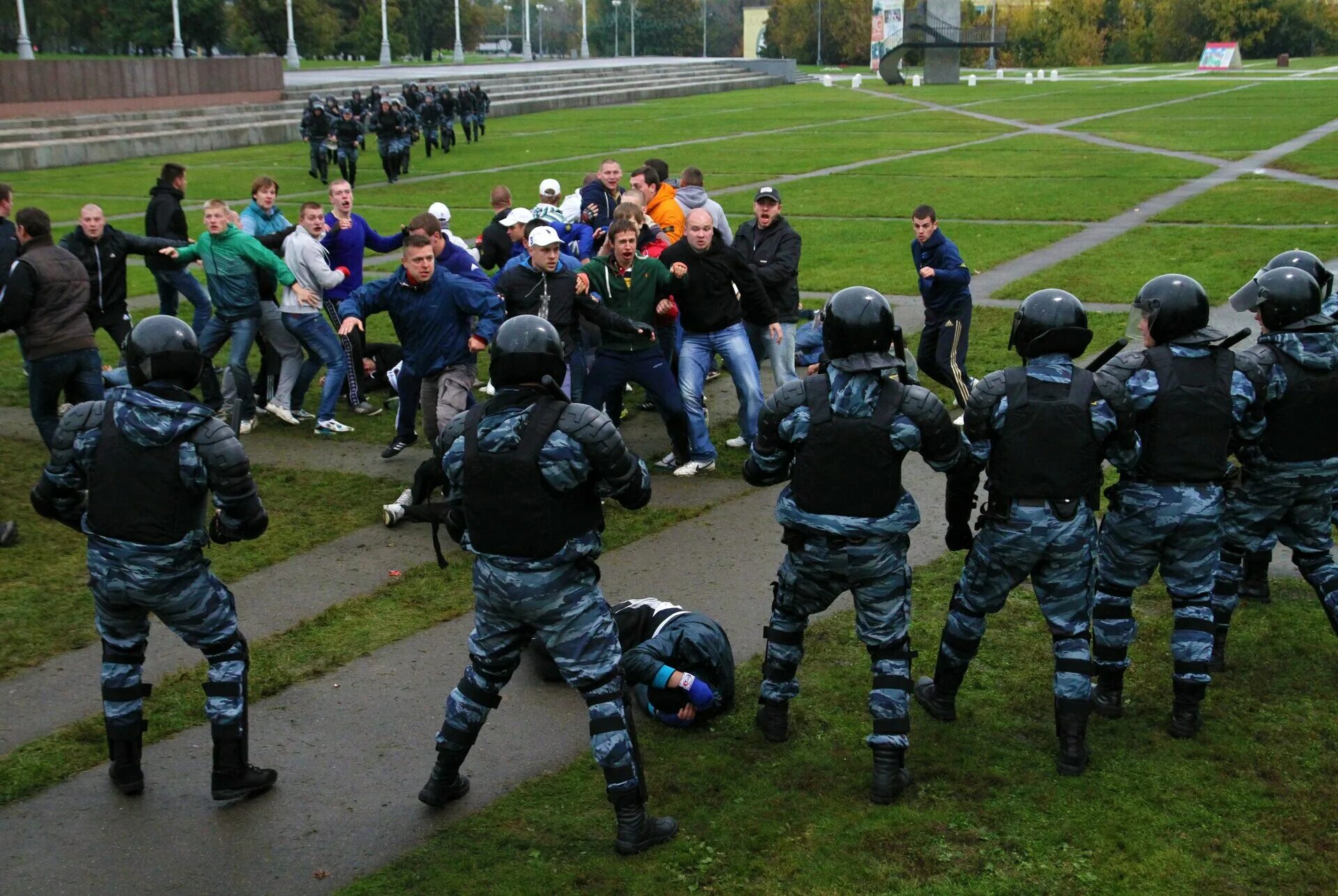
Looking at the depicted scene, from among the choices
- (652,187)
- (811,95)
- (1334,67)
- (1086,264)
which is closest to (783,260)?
(652,187)

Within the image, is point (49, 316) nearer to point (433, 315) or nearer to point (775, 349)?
point (433, 315)

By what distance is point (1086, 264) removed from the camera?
17406mm

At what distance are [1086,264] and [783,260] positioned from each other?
27.8 feet

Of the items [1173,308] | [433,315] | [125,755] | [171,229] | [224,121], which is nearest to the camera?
[125,755]

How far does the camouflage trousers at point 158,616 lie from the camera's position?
5.36 meters

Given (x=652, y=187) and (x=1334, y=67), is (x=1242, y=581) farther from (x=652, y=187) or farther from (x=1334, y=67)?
(x=1334, y=67)

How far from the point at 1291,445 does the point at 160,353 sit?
509 cm

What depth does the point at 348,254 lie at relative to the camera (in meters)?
11.8

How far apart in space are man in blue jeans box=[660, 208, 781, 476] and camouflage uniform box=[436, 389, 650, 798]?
472 centimetres

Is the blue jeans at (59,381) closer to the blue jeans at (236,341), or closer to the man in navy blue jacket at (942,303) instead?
the blue jeans at (236,341)

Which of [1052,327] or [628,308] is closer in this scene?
[1052,327]

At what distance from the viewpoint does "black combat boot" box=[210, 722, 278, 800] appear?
5469 mm

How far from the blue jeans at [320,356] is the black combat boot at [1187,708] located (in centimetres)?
757

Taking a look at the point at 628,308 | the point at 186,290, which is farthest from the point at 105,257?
the point at 628,308
